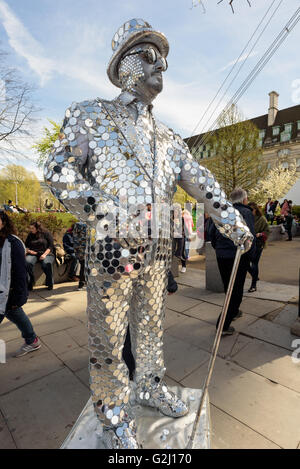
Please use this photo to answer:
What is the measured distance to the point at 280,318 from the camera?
337 centimetres

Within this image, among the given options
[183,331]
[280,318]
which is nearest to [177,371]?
[183,331]

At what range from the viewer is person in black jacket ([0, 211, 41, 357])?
2.49 meters

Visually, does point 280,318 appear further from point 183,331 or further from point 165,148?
point 165,148

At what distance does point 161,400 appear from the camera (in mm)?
1681

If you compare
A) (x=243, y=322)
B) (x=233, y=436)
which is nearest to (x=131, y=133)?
(x=233, y=436)

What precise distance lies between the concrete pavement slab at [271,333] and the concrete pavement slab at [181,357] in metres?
0.81

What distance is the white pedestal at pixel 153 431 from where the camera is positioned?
1.49 metres

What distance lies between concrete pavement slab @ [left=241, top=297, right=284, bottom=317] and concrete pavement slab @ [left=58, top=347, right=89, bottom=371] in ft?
7.75

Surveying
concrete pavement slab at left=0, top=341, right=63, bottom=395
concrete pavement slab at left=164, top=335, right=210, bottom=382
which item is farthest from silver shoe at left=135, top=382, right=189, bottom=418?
concrete pavement slab at left=0, top=341, right=63, bottom=395

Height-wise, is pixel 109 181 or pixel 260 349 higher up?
pixel 109 181

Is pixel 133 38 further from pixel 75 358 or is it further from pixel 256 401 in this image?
pixel 75 358

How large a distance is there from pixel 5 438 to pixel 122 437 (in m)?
0.88

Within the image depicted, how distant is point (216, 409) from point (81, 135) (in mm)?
2079

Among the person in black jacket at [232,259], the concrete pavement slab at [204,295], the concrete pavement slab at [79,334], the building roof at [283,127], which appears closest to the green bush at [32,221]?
the concrete pavement slab at [204,295]
